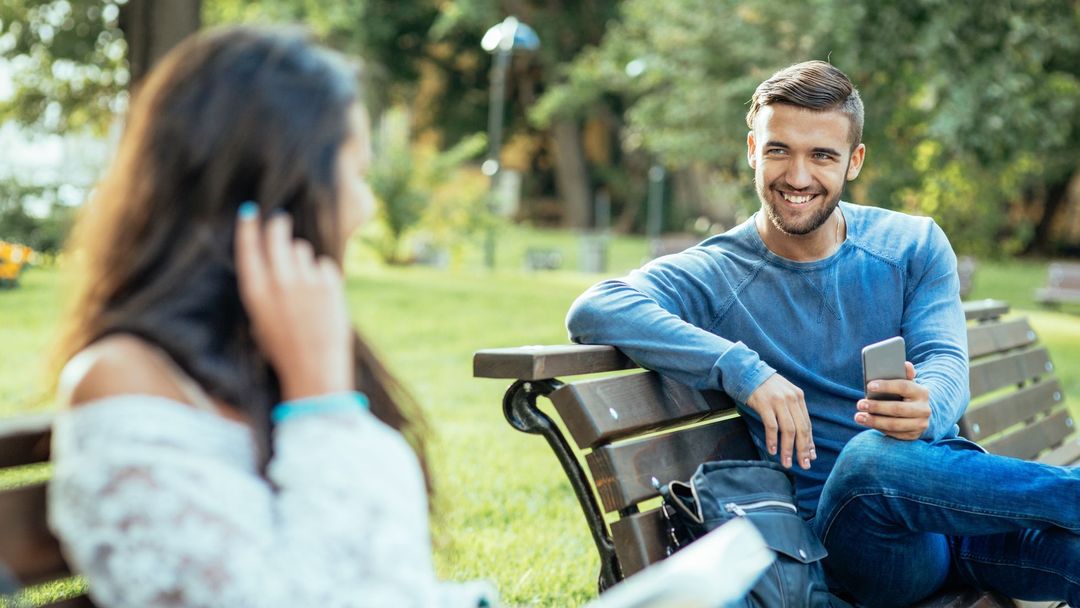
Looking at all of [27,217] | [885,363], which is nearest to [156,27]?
[27,217]

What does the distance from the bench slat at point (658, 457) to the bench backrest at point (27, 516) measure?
1.17m

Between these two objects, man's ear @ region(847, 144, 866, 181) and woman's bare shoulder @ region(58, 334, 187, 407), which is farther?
man's ear @ region(847, 144, 866, 181)

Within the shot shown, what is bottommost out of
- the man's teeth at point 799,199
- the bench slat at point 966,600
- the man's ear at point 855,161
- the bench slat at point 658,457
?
the bench slat at point 966,600

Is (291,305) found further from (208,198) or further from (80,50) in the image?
(80,50)

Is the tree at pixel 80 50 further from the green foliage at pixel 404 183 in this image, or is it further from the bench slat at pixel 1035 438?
the bench slat at pixel 1035 438

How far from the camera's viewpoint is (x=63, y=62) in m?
18.3

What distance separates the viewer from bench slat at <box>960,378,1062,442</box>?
410 centimetres

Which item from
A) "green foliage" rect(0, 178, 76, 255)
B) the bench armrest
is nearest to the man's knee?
the bench armrest

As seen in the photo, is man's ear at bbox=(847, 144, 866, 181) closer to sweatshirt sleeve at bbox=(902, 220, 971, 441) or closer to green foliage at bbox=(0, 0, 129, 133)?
sweatshirt sleeve at bbox=(902, 220, 971, 441)

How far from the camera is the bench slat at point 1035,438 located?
4.40 metres

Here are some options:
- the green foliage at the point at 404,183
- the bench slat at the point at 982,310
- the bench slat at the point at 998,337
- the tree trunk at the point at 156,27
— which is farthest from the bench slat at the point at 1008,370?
the green foliage at the point at 404,183

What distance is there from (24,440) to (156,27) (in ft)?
32.3

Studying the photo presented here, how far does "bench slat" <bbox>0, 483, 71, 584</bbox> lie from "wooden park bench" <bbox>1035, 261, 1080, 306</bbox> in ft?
64.5

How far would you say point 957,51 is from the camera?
15531mm
